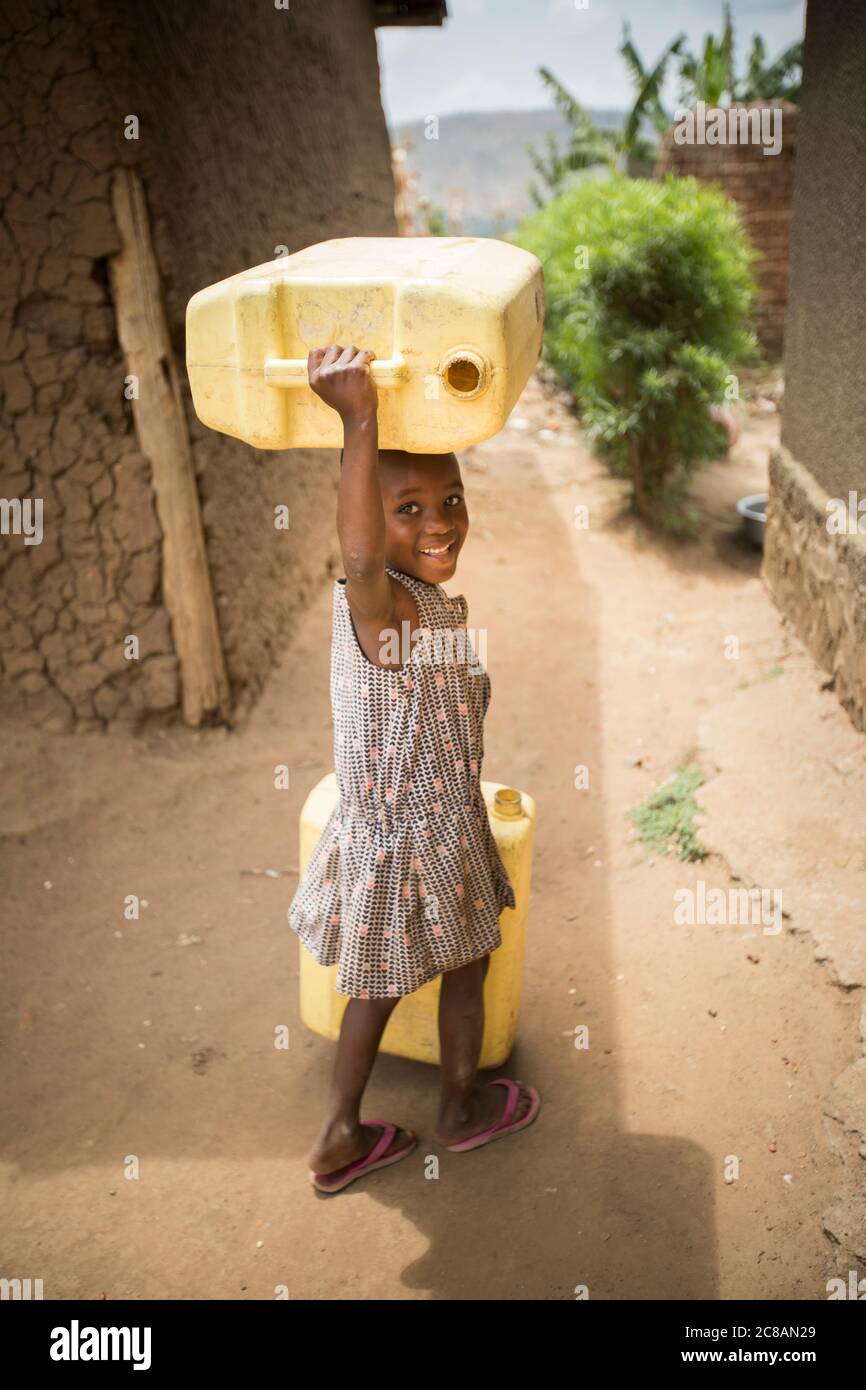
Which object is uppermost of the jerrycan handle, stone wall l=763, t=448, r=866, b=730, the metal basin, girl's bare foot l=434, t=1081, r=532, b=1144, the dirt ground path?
the jerrycan handle

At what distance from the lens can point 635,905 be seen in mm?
3236

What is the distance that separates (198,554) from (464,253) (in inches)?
87.7

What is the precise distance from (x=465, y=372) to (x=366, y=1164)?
5.57ft

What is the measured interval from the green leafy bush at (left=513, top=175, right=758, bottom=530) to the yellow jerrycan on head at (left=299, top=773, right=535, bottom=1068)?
425cm

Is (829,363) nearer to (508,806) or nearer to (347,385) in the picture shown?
(508,806)

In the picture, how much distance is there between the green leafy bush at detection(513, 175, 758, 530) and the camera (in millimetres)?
6074

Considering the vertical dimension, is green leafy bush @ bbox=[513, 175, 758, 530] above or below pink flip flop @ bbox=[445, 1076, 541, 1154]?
above

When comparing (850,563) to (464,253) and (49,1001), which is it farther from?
(49,1001)

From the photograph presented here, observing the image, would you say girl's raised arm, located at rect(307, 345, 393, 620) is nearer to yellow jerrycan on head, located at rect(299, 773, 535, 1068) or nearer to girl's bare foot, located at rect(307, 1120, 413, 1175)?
yellow jerrycan on head, located at rect(299, 773, 535, 1068)

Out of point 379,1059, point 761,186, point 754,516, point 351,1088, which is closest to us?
point 351,1088

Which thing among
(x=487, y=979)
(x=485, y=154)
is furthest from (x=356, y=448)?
(x=485, y=154)

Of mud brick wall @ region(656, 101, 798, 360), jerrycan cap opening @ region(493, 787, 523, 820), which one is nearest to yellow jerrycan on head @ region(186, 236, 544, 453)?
jerrycan cap opening @ region(493, 787, 523, 820)

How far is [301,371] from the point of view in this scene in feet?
5.93

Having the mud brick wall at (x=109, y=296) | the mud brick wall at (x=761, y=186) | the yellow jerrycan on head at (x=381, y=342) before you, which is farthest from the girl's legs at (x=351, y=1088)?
the mud brick wall at (x=761, y=186)
